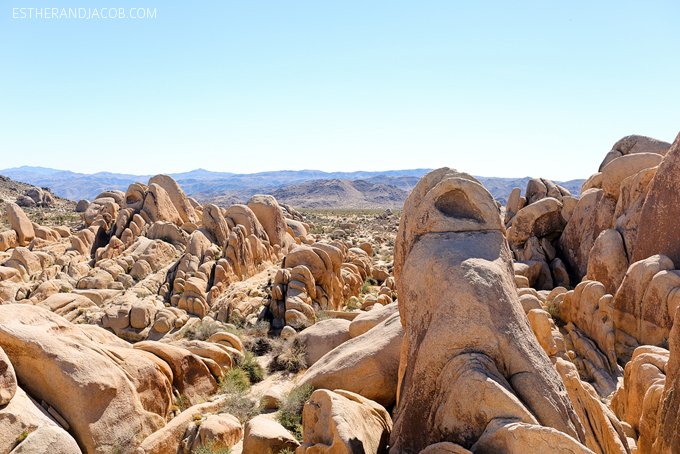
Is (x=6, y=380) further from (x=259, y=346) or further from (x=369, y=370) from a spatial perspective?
(x=259, y=346)

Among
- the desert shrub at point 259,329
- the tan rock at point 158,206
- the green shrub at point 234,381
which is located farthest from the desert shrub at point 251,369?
the tan rock at point 158,206

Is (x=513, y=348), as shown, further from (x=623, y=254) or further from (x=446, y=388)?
(x=623, y=254)

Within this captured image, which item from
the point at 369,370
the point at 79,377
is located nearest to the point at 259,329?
the point at 369,370

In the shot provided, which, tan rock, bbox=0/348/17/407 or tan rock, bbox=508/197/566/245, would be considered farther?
tan rock, bbox=508/197/566/245

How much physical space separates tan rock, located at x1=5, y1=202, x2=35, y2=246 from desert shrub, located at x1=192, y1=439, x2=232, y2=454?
84.9 feet

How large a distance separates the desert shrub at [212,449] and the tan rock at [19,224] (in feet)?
84.9

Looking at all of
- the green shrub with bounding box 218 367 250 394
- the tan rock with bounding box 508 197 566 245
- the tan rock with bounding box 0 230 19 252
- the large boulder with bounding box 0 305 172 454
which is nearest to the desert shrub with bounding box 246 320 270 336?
the green shrub with bounding box 218 367 250 394

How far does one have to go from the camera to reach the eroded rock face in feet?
14.6

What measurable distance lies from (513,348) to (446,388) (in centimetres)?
91

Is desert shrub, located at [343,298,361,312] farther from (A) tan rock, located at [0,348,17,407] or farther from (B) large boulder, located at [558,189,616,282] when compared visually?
(A) tan rock, located at [0,348,17,407]

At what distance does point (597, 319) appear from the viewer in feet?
38.5

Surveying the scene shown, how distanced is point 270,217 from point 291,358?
13.9 meters

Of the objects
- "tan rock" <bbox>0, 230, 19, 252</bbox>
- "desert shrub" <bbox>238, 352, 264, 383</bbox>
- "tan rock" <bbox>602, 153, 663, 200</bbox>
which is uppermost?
"tan rock" <bbox>602, 153, 663, 200</bbox>

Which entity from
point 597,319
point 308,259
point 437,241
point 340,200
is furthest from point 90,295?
point 340,200
